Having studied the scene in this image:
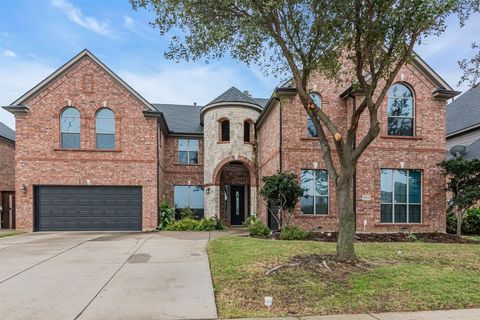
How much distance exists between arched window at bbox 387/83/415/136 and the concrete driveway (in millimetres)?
9586

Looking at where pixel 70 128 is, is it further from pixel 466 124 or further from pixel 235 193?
pixel 466 124

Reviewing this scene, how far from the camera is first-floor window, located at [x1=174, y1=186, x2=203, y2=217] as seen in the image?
1939cm

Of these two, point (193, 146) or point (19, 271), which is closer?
point (19, 271)

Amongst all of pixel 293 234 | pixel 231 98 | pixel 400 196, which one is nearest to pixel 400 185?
pixel 400 196

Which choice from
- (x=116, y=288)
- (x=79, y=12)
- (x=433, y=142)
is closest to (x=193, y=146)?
(x=79, y=12)

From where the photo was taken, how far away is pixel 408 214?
1387 centimetres

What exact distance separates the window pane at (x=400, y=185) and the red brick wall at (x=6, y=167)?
19.8 meters

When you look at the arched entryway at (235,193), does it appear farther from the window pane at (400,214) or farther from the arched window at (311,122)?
the window pane at (400,214)

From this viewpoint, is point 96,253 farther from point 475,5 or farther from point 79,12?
point 475,5

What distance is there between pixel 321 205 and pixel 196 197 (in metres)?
8.44

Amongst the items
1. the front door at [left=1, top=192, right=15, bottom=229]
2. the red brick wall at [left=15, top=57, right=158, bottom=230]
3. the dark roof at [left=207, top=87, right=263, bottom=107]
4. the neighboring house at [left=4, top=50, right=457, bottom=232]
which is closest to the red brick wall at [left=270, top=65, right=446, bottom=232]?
the neighboring house at [left=4, top=50, right=457, bottom=232]

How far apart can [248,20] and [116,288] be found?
631 cm

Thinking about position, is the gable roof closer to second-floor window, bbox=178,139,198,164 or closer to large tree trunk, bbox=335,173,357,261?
second-floor window, bbox=178,139,198,164

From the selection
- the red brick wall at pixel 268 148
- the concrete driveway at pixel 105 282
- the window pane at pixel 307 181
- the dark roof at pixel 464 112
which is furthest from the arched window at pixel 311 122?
the dark roof at pixel 464 112
